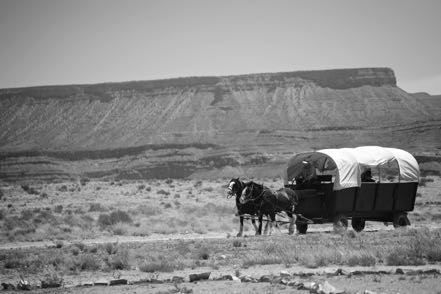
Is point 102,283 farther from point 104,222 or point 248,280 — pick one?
point 104,222

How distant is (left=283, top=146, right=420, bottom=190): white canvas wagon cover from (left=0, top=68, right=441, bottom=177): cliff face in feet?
223

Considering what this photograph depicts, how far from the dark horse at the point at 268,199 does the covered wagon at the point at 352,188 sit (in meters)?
0.41

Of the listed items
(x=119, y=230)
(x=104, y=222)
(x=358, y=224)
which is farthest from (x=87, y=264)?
(x=104, y=222)

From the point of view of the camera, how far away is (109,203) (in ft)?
145

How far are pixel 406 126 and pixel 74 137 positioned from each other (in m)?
52.2

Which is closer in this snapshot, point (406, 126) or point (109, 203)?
point (109, 203)

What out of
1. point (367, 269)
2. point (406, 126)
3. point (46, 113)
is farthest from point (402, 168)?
point (46, 113)

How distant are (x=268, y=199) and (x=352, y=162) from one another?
111 inches

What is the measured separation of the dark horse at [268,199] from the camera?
72.3 feet

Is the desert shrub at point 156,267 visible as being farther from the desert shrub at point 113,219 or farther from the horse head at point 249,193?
the desert shrub at point 113,219

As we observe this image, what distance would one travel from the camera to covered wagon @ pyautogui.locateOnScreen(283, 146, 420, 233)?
22172 millimetres

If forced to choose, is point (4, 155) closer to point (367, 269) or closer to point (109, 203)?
point (109, 203)

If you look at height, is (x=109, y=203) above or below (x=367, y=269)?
below

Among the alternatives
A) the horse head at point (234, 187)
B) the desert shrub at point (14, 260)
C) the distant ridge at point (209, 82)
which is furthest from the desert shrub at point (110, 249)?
the distant ridge at point (209, 82)
